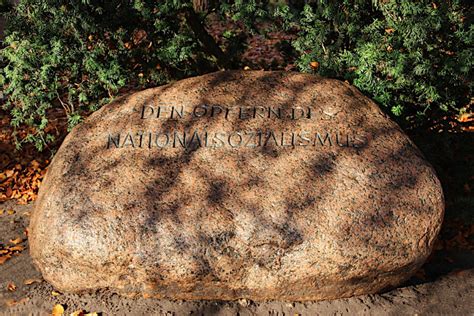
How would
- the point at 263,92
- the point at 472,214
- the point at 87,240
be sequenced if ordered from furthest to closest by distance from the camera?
the point at 472,214
the point at 263,92
the point at 87,240

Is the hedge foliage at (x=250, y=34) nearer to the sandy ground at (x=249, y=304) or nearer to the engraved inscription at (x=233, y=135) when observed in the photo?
the engraved inscription at (x=233, y=135)

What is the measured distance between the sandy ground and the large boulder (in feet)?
0.28

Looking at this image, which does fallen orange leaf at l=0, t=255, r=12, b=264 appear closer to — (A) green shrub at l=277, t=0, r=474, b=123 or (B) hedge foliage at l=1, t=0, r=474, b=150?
(B) hedge foliage at l=1, t=0, r=474, b=150

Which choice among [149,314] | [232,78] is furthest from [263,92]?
[149,314]

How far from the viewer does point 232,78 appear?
5332 mm

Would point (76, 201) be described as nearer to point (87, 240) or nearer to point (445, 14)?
point (87, 240)

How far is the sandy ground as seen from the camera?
438cm

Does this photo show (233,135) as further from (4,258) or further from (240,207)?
(4,258)

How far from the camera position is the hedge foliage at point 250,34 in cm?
528

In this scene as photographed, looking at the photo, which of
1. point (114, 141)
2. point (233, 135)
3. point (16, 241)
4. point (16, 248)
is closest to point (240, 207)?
point (233, 135)

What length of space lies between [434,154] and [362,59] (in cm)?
130

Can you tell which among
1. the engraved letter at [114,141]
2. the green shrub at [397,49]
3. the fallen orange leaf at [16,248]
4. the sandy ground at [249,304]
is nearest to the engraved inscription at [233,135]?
the engraved letter at [114,141]

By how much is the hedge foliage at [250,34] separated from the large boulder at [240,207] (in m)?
0.75

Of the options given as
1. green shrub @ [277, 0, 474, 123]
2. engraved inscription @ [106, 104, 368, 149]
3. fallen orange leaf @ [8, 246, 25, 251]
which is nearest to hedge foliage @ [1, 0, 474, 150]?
green shrub @ [277, 0, 474, 123]
